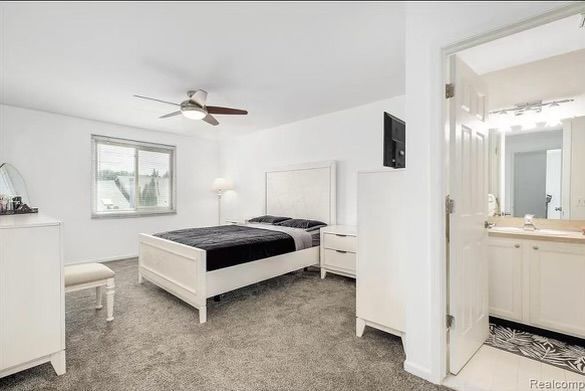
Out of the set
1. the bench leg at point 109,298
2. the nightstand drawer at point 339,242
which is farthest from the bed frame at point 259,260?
the bench leg at point 109,298

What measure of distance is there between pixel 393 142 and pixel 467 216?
717 mm

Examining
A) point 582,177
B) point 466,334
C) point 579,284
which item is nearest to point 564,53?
point 582,177

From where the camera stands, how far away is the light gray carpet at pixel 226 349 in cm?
173

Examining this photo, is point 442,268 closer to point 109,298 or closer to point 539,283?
point 539,283

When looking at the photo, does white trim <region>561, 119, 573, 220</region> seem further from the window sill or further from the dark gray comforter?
the window sill

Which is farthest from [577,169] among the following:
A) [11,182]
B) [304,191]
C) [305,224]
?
[11,182]

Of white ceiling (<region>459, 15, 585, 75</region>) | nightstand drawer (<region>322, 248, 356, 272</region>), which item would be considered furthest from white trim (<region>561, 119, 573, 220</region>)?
nightstand drawer (<region>322, 248, 356, 272</region>)

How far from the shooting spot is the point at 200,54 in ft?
8.34

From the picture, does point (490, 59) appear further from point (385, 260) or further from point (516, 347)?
point (516, 347)

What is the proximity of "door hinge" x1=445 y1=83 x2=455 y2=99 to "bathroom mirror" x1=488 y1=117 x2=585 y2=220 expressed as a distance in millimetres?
929

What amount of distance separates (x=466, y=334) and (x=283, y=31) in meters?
2.56

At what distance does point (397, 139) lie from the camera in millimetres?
2166

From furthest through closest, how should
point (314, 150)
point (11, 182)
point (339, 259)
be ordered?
point (314, 150), point (11, 182), point (339, 259)

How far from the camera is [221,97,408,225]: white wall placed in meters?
4.02
